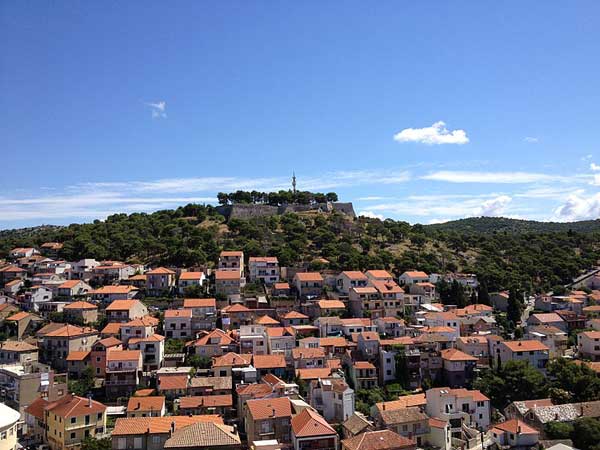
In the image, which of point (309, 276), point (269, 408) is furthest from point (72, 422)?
point (309, 276)

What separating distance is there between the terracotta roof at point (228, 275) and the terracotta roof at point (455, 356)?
2181cm

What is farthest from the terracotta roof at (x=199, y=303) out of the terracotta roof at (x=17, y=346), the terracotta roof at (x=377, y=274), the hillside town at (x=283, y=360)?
the terracotta roof at (x=377, y=274)

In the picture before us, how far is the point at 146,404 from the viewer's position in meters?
30.8

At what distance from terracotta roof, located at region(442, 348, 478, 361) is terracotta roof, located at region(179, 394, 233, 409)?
16203mm

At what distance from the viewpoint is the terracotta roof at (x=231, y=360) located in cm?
3600

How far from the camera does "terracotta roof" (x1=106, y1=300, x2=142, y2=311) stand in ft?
145

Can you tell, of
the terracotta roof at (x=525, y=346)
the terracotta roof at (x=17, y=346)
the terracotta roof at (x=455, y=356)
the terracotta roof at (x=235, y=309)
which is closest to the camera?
the terracotta roof at (x=17, y=346)

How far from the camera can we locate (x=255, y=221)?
79688 mm

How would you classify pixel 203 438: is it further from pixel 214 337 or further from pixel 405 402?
pixel 214 337

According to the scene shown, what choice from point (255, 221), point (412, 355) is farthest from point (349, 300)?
point (255, 221)

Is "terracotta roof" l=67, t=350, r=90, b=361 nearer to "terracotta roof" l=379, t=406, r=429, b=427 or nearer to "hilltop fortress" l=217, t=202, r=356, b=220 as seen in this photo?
"terracotta roof" l=379, t=406, r=429, b=427

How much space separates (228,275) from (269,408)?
2447 cm

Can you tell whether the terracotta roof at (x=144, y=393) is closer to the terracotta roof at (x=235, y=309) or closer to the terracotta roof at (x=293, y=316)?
the terracotta roof at (x=235, y=309)

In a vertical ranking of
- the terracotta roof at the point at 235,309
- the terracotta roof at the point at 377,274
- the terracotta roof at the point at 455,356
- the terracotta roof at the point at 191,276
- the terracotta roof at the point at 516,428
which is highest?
the terracotta roof at the point at 191,276
